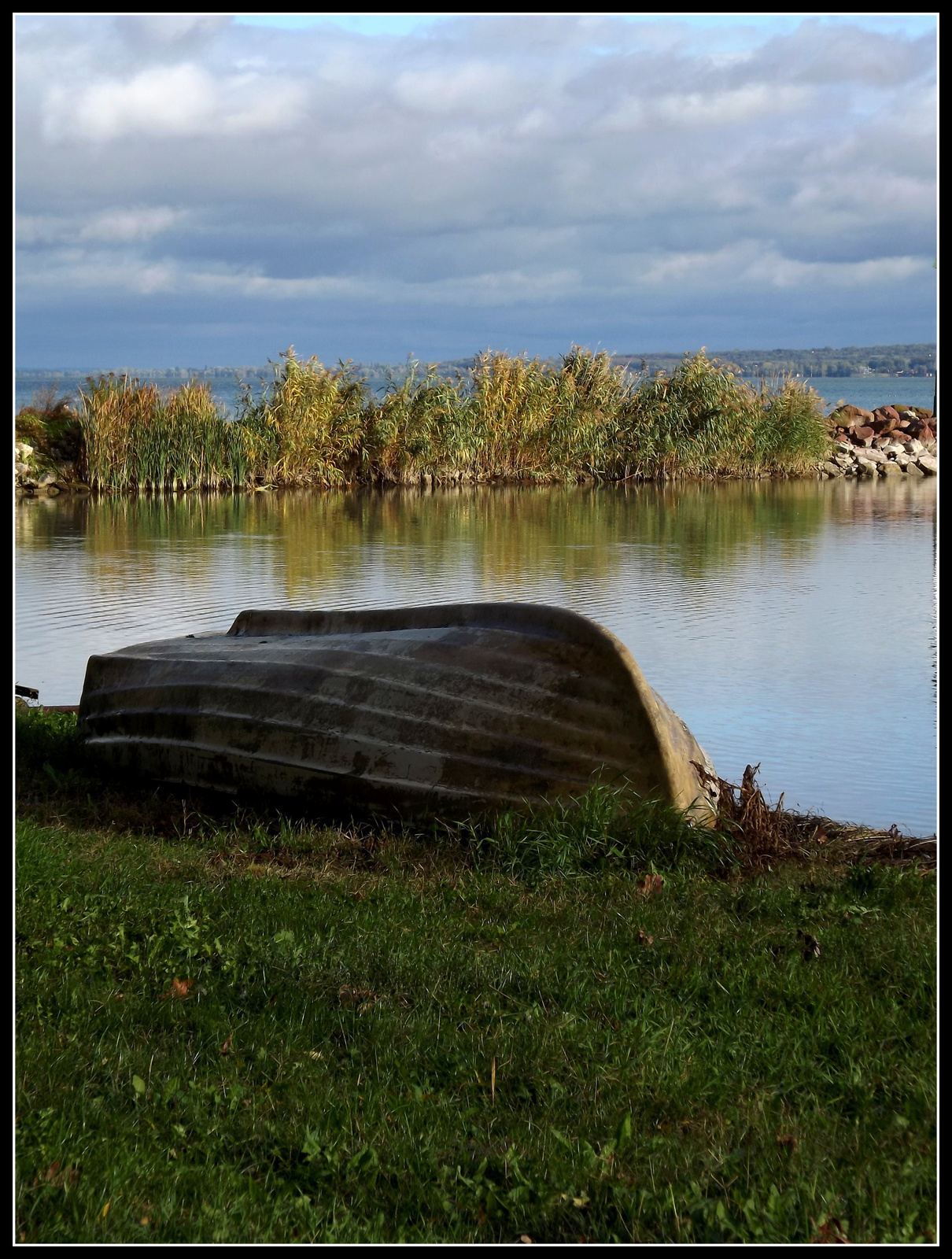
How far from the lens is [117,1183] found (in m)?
2.41

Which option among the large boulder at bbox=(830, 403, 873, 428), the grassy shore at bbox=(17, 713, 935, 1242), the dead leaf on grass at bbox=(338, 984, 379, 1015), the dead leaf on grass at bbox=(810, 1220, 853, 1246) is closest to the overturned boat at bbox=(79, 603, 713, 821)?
the grassy shore at bbox=(17, 713, 935, 1242)

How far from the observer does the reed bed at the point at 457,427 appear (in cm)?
2073

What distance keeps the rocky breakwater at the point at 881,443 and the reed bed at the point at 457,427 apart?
3099 mm

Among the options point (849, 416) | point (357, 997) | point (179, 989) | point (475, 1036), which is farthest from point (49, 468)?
point (849, 416)

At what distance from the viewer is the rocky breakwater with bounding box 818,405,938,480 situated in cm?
2855

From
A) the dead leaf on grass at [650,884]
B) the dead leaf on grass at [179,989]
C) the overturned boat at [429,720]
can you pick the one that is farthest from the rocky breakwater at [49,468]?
the dead leaf on grass at [179,989]

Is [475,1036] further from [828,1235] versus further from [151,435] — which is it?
[151,435]

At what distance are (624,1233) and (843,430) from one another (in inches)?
1197

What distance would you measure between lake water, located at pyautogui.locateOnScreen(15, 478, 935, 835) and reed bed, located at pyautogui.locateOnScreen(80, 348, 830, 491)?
107 centimetres

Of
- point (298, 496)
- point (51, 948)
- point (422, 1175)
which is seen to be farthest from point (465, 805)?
point (298, 496)

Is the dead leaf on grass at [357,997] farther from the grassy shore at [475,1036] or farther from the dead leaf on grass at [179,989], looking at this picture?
the dead leaf on grass at [179,989]

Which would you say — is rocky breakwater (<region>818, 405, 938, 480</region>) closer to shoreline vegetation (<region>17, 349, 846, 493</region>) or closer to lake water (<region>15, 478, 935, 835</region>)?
shoreline vegetation (<region>17, 349, 846, 493</region>)

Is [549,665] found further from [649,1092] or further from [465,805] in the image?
[649,1092]

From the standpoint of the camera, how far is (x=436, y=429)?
22.5m
